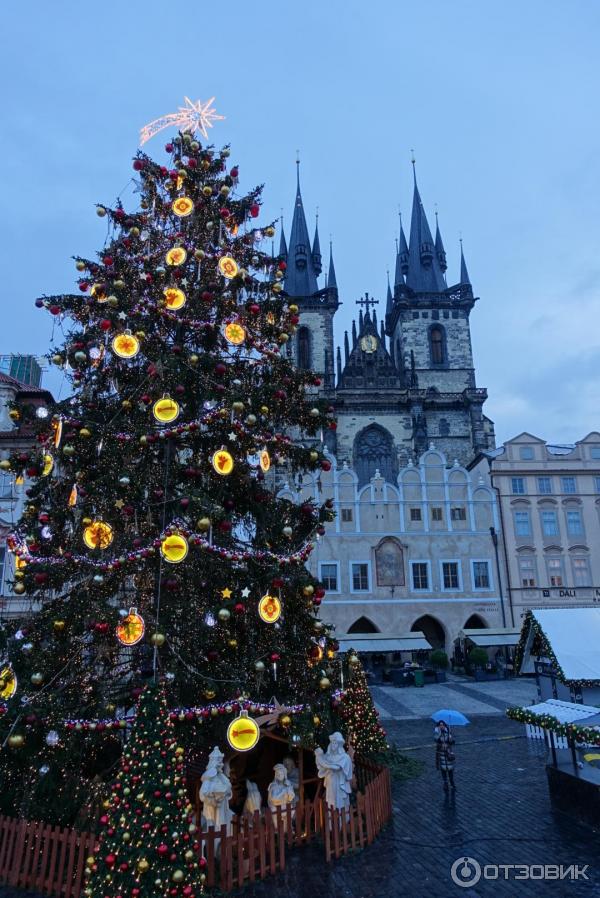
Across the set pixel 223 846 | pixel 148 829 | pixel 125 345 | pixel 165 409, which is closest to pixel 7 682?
pixel 148 829

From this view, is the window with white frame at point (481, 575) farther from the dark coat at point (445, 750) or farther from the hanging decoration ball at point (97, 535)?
the hanging decoration ball at point (97, 535)

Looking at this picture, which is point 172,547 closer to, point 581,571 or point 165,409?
point 165,409

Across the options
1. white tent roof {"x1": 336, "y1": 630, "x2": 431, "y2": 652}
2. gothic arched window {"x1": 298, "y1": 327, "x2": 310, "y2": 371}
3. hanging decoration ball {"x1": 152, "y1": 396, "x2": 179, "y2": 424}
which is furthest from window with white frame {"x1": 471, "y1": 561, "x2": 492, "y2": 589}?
hanging decoration ball {"x1": 152, "y1": 396, "x2": 179, "y2": 424}

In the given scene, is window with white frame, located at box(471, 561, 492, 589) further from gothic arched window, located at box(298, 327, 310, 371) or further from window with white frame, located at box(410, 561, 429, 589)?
gothic arched window, located at box(298, 327, 310, 371)

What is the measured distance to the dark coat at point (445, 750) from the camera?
1119cm

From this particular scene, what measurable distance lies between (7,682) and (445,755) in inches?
306

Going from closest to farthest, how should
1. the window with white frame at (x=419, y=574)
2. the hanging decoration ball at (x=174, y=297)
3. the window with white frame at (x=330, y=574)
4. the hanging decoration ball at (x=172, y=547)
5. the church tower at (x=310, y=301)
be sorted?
the hanging decoration ball at (x=172, y=547)
the hanging decoration ball at (x=174, y=297)
the window with white frame at (x=330, y=574)
the window with white frame at (x=419, y=574)
the church tower at (x=310, y=301)

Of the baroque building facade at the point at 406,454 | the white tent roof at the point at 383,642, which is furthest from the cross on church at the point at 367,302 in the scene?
the white tent roof at the point at 383,642

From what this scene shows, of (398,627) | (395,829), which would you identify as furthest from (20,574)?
(398,627)

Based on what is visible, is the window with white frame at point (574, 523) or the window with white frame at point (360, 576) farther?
the window with white frame at point (574, 523)

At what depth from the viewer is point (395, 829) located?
30.7 ft

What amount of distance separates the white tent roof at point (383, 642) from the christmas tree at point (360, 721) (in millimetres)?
17006

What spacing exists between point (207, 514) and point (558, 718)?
6.75 metres

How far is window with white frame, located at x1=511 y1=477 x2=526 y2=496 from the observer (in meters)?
33.1
